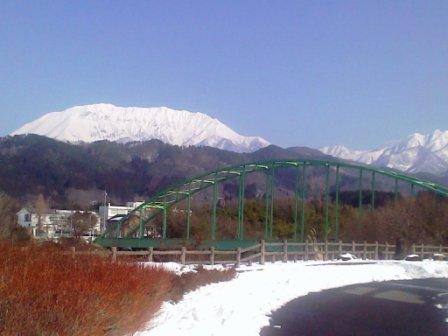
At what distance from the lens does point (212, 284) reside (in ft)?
64.5

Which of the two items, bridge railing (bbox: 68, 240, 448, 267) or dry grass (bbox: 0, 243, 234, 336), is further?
bridge railing (bbox: 68, 240, 448, 267)

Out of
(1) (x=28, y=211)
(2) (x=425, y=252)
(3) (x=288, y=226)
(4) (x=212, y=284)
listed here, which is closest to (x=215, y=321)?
(4) (x=212, y=284)

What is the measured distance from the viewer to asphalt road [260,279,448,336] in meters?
13.4

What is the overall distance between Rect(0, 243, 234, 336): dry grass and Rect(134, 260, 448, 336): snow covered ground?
0.66 metres

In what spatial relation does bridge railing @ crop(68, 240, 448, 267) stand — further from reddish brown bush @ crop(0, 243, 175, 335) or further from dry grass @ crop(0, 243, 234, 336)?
reddish brown bush @ crop(0, 243, 175, 335)

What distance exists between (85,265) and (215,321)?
9.46ft

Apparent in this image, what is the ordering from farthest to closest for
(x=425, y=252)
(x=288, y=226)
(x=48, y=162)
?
(x=48, y=162) < (x=288, y=226) < (x=425, y=252)

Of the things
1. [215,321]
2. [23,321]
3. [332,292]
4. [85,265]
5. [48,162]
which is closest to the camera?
[23,321]

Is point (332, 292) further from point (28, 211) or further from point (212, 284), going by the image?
point (28, 211)

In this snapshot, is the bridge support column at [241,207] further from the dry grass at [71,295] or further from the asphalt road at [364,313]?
the dry grass at [71,295]

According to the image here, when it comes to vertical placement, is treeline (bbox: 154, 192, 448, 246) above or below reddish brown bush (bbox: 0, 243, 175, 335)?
above

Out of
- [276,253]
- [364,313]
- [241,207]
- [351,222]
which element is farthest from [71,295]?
[351,222]

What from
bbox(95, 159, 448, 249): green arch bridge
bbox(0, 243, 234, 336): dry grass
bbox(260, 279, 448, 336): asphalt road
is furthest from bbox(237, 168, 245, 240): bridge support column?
bbox(0, 243, 234, 336): dry grass

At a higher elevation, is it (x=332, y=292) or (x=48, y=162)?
(x=48, y=162)
